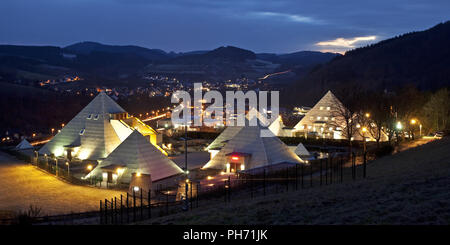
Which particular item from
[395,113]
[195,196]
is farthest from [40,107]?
[195,196]

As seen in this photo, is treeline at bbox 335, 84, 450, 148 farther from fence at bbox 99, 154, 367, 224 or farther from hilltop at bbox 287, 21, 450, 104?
hilltop at bbox 287, 21, 450, 104

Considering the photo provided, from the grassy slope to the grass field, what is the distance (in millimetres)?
9936

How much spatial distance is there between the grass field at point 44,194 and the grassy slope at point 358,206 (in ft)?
32.6

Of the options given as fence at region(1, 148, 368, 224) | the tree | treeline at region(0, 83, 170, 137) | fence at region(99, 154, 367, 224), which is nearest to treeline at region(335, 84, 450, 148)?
the tree

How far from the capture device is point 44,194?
25.0 m

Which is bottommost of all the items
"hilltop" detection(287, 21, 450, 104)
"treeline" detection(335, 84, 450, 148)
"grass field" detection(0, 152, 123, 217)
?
"grass field" detection(0, 152, 123, 217)

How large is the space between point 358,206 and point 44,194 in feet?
65.2

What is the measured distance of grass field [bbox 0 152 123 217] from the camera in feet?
71.8

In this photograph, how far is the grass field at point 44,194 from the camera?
71.8ft

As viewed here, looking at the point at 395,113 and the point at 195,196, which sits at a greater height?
the point at 395,113

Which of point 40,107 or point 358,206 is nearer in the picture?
point 358,206

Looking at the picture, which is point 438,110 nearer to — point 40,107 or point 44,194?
point 44,194
